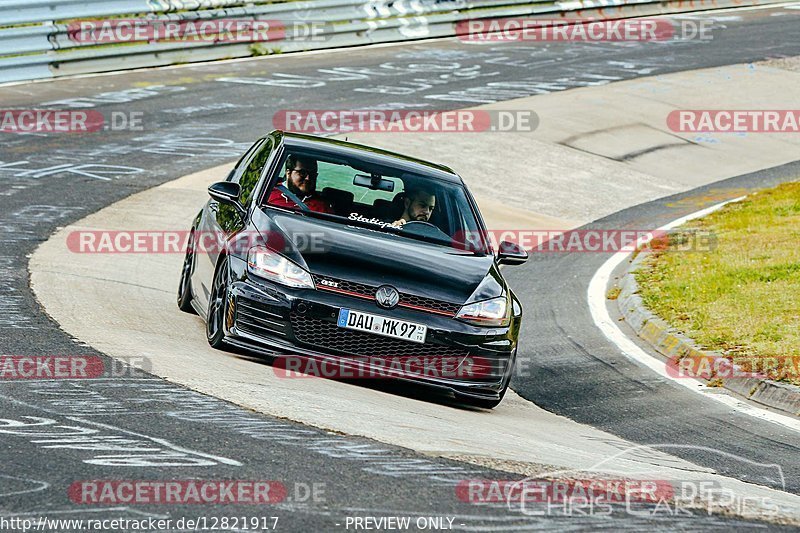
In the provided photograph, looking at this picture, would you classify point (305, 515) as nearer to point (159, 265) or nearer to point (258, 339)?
point (258, 339)

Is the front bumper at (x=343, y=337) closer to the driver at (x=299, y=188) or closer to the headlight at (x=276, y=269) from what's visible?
the headlight at (x=276, y=269)

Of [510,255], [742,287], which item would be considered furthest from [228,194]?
[742,287]

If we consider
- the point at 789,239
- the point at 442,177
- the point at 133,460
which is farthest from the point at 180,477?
the point at 789,239

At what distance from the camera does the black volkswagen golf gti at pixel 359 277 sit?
827 centimetres

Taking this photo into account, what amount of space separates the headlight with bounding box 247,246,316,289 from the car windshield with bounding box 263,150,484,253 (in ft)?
2.69

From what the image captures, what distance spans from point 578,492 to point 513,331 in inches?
110

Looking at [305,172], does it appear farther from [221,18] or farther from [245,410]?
[221,18]

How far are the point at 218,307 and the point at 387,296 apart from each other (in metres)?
1.25

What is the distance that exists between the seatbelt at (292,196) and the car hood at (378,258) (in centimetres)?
23

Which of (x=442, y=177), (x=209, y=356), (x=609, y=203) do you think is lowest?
(x=609, y=203)

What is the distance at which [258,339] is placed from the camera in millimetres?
8406

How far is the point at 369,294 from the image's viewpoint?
827 cm

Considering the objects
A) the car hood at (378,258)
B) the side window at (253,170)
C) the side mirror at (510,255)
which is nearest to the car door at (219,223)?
the side window at (253,170)

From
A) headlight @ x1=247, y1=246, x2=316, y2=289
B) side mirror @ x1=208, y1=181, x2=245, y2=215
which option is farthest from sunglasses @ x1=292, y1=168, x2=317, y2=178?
headlight @ x1=247, y1=246, x2=316, y2=289
